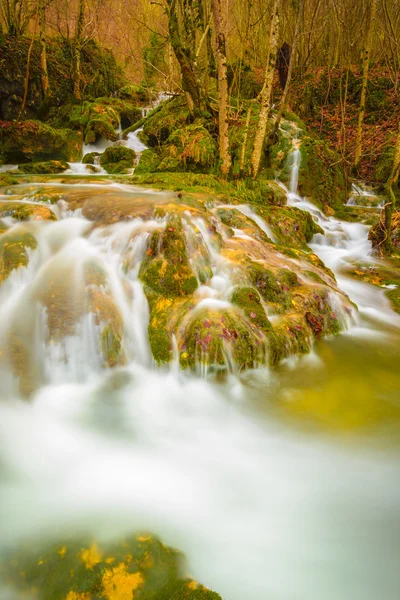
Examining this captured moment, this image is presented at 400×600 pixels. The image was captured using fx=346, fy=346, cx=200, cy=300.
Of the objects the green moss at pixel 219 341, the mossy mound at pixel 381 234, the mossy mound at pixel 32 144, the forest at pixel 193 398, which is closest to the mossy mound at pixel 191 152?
the forest at pixel 193 398

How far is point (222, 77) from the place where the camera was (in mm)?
7758

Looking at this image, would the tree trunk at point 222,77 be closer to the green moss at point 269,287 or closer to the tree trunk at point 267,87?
the tree trunk at point 267,87

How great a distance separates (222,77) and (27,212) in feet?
17.6

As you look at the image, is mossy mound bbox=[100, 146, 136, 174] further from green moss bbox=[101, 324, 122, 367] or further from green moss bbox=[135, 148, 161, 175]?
green moss bbox=[101, 324, 122, 367]

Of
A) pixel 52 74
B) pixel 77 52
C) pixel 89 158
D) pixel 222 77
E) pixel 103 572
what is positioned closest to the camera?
pixel 103 572

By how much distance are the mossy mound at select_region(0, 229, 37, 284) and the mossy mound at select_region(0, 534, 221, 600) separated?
10.6 ft

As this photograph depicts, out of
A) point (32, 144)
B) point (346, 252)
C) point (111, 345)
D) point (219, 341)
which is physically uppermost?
point (32, 144)

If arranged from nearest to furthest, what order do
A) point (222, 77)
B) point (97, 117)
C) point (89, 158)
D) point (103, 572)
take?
point (103, 572)
point (222, 77)
point (89, 158)
point (97, 117)

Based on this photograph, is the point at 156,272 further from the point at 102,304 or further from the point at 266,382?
the point at 266,382

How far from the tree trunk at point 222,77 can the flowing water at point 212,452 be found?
4.97 m

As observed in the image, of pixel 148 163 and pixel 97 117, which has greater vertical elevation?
pixel 97 117

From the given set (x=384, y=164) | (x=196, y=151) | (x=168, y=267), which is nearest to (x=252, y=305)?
(x=168, y=267)

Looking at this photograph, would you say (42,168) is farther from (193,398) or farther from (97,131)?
(193,398)

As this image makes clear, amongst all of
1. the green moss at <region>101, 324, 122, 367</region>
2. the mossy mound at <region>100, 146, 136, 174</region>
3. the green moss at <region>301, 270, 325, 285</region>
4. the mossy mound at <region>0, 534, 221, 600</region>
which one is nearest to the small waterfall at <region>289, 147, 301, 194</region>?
the mossy mound at <region>100, 146, 136, 174</region>
